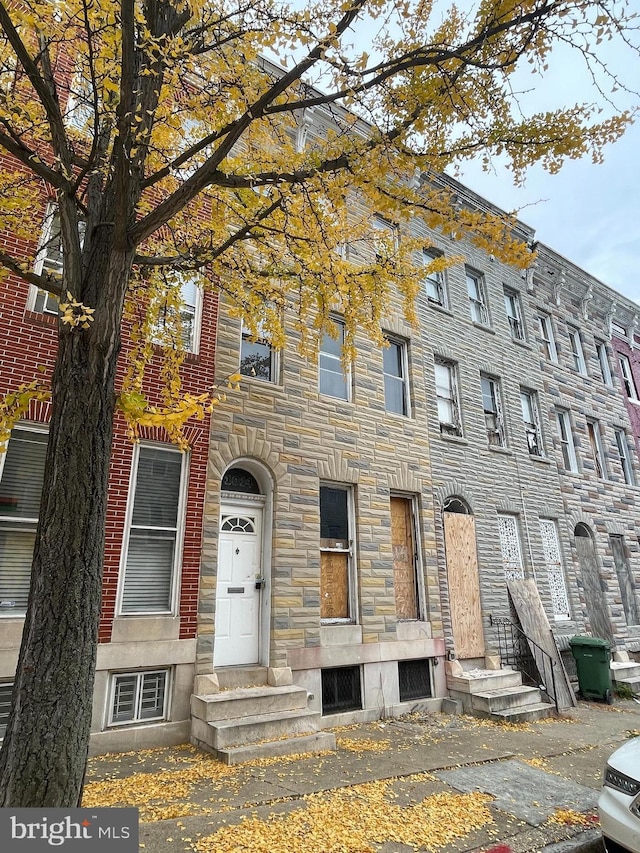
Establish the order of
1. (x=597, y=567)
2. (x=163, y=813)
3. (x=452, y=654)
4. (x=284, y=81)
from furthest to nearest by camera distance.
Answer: (x=597, y=567) → (x=452, y=654) → (x=163, y=813) → (x=284, y=81)

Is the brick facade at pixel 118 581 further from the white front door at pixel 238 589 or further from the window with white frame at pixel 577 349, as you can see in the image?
the window with white frame at pixel 577 349

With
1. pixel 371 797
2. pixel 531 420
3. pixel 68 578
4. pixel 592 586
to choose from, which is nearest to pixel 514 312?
pixel 531 420

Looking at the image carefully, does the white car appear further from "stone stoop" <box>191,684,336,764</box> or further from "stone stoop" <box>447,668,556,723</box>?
"stone stoop" <box>447,668,556,723</box>

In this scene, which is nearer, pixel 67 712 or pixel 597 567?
pixel 67 712

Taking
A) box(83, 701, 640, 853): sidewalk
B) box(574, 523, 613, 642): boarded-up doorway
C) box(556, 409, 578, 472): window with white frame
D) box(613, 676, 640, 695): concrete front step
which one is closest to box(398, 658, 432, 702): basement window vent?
box(83, 701, 640, 853): sidewalk

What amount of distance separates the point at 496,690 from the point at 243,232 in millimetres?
9304

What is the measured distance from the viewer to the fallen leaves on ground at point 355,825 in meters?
4.03

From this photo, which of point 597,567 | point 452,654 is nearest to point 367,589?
point 452,654

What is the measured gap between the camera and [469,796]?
527cm

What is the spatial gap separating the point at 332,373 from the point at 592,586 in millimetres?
10161

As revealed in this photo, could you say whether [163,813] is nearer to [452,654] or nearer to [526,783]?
[526,783]

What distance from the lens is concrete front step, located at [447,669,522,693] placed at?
377 inches

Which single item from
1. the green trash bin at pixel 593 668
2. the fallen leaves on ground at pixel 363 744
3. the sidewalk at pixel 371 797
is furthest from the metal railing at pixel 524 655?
the fallen leaves on ground at pixel 363 744

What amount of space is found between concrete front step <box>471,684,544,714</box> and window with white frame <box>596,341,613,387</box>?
1239 cm
